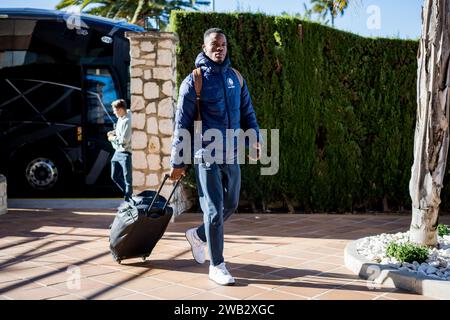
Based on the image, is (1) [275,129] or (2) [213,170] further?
(1) [275,129]

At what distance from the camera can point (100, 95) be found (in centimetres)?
914

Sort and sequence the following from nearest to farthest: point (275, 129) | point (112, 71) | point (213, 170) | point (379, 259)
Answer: point (213, 170), point (379, 259), point (275, 129), point (112, 71)

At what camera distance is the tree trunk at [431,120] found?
420cm

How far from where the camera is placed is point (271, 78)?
7.43 metres

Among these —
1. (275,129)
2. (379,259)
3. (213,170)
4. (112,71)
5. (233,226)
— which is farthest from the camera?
(112,71)

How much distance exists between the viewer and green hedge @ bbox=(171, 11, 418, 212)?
737 centimetres

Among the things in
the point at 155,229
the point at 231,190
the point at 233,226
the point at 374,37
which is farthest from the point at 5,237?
the point at 374,37

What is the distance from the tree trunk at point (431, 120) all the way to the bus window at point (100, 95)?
6065 millimetres

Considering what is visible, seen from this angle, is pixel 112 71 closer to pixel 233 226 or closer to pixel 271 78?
pixel 271 78

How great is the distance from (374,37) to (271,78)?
69.3 inches

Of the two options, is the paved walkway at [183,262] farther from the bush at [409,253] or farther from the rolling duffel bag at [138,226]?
the bush at [409,253]

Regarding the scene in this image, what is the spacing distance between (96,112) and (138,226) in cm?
551

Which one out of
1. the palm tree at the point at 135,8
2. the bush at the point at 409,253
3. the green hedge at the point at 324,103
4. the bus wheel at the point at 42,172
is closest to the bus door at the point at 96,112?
the bus wheel at the point at 42,172

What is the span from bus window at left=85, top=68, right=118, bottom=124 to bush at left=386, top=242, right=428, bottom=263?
6.24 m
